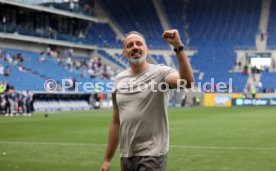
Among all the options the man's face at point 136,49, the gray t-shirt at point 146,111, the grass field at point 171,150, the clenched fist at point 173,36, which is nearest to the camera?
the clenched fist at point 173,36

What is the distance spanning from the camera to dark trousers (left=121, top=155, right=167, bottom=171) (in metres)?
5.14

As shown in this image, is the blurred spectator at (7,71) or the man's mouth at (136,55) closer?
the man's mouth at (136,55)

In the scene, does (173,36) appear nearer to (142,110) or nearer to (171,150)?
(142,110)

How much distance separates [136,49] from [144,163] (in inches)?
42.5

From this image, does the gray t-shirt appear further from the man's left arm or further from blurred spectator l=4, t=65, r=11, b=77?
blurred spectator l=4, t=65, r=11, b=77

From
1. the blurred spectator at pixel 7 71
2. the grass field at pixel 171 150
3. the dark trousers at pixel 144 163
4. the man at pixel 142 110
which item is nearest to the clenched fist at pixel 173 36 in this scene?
the man at pixel 142 110

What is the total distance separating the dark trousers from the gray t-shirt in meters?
0.04

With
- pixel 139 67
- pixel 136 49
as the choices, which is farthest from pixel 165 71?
pixel 136 49

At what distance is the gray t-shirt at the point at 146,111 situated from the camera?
517cm

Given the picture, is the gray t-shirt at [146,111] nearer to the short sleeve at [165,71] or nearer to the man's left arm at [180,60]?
the short sleeve at [165,71]

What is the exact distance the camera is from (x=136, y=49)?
5043 millimetres

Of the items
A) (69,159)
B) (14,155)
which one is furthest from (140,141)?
(14,155)

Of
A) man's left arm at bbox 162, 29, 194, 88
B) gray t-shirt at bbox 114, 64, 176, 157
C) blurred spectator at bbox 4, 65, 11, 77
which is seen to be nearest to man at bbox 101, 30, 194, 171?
gray t-shirt at bbox 114, 64, 176, 157

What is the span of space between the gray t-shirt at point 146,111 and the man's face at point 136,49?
0.71ft
